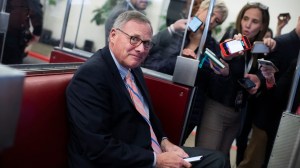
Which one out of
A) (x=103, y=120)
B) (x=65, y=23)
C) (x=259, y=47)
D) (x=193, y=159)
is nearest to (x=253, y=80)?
(x=259, y=47)

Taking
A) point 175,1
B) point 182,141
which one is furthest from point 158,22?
point 182,141

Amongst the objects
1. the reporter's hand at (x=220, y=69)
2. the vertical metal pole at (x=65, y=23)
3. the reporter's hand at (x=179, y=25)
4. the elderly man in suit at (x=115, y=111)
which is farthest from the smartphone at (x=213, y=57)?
the vertical metal pole at (x=65, y=23)

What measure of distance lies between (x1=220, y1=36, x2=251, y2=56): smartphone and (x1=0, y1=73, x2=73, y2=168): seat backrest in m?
0.96

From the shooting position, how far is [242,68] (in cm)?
207

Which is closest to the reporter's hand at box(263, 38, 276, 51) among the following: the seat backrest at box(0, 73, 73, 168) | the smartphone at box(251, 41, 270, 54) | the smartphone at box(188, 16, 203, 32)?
the smartphone at box(251, 41, 270, 54)

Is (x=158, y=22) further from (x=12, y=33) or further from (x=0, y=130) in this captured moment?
(x=0, y=130)

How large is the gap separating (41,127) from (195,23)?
112 centimetres

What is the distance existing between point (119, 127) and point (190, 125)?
72 centimetres

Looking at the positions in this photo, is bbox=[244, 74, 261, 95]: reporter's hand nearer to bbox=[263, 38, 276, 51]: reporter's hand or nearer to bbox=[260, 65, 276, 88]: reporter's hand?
bbox=[260, 65, 276, 88]: reporter's hand

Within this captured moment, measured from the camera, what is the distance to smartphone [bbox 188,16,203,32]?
1.96m

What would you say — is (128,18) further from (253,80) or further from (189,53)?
(253,80)

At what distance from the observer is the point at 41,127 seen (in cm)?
130

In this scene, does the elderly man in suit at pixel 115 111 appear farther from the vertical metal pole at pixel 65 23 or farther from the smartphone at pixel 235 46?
the vertical metal pole at pixel 65 23

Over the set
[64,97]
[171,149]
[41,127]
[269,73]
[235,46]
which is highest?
[235,46]
